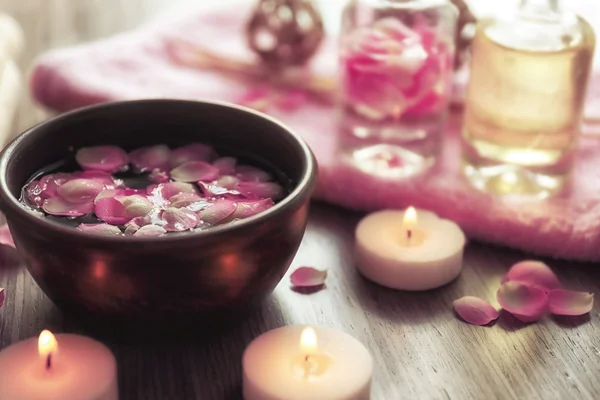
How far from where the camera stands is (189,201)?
664 millimetres

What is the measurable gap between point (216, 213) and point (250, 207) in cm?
3

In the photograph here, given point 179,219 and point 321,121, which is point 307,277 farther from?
point 321,121

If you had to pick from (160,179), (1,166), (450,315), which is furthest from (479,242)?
(1,166)

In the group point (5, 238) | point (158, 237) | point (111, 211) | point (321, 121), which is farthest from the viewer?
point (321, 121)

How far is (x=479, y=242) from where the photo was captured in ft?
2.58

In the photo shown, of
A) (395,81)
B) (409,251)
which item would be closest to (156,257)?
(409,251)

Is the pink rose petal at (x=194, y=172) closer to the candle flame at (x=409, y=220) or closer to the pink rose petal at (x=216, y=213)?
the pink rose petal at (x=216, y=213)

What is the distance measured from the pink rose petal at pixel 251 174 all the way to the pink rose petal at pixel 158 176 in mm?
61

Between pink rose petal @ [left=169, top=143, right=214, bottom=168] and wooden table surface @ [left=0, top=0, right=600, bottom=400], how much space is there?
123 millimetres

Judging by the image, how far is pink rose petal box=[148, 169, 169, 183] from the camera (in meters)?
0.71

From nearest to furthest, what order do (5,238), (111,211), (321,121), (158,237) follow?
1. (158,237)
2. (111,211)
3. (5,238)
4. (321,121)

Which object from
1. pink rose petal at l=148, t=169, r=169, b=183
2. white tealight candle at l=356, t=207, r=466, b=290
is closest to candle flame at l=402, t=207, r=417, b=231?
white tealight candle at l=356, t=207, r=466, b=290

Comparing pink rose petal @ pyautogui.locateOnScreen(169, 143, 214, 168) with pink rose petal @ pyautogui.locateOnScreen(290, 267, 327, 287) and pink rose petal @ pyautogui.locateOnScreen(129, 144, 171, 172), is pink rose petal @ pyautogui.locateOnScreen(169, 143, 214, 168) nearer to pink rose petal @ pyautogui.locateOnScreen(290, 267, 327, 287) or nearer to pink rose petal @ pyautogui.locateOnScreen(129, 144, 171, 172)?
pink rose petal @ pyautogui.locateOnScreen(129, 144, 171, 172)

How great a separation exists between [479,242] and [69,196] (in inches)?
14.6
